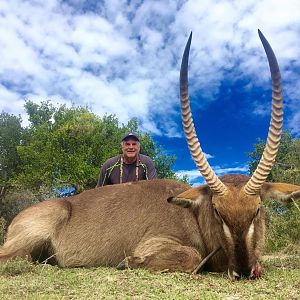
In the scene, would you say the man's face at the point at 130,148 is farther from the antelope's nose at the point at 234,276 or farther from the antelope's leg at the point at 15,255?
the antelope's nose at the point at 234,276

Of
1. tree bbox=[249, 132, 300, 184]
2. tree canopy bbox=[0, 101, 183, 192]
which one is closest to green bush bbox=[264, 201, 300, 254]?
tree bbox=[249, 132, 300, 184]

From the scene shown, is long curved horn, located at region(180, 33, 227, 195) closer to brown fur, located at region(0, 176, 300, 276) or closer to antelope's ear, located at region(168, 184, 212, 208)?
brown fur, located at region(0, 176, 300, 276)

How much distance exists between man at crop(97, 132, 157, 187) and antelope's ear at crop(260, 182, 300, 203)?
4.41 metres

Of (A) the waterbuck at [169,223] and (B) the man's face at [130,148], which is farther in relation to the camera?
(B) the man's face at [130,148]

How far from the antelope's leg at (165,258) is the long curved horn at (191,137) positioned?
34.0 inches

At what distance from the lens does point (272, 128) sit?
5.61 metres

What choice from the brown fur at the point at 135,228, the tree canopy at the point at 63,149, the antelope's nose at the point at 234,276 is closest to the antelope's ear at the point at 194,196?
the brown fur at the point at 135,228

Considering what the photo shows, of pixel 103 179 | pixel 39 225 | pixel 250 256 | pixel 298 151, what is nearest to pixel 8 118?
pixel 298 151

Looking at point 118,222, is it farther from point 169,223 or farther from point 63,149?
point 63,149

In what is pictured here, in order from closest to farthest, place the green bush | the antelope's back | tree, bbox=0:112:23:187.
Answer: the antelope's back
the green bush
tree, bbox=0:112:23:187

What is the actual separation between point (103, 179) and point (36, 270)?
14.0 feet

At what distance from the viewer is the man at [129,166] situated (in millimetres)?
10047

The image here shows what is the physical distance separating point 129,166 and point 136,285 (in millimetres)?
5476

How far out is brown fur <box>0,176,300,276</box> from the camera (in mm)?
5750
